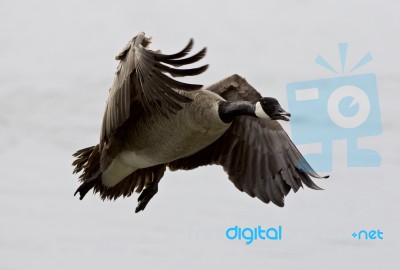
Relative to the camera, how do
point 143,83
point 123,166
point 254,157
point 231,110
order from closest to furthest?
point 143,83 → point 231,110 → point 123,166 → point 254,157

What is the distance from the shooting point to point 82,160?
24.3 ft

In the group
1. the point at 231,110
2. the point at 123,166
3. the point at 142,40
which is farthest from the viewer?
the point at 123,166

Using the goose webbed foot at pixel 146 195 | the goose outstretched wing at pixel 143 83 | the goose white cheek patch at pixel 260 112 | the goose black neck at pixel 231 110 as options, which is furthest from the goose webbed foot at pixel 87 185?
the goose white cheek patch at pixel 260 112

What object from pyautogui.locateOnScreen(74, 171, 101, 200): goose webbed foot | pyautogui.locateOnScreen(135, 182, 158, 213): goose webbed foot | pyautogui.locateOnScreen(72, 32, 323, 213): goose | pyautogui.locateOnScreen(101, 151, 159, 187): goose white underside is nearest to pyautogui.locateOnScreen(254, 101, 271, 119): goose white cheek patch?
pyautogui.locateOnScreen(72, 32, 323, 213): goose

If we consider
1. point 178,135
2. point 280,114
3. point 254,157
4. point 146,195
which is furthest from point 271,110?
point 146,195

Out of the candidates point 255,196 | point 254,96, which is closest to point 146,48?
point 254,96

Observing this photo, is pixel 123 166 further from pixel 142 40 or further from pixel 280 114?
pixel 280 114

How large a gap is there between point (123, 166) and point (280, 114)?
147 cm

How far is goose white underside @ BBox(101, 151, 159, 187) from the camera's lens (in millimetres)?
6938

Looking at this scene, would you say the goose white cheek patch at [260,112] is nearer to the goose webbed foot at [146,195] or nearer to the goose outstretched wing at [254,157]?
the goose outstretched wing at [254,157]

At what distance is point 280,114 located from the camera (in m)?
6.38

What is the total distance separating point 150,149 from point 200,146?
385mm

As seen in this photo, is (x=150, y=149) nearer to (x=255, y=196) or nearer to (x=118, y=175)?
(x=118, y=175)

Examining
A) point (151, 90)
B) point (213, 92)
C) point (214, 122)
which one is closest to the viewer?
point (151, 90)
